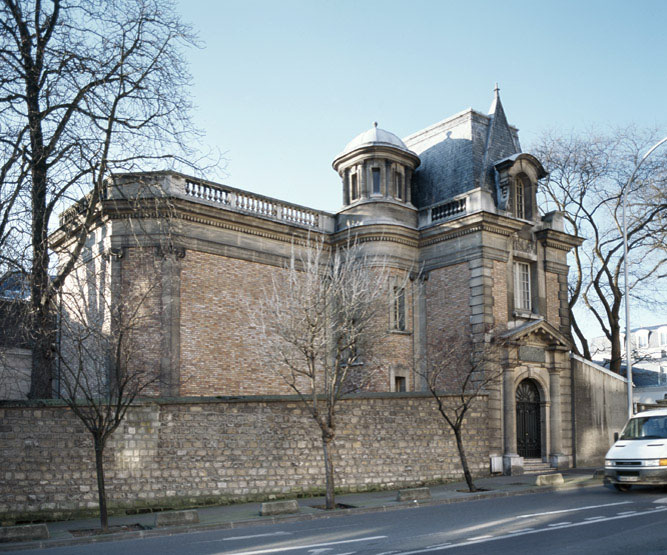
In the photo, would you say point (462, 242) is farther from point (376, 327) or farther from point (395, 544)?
point (395, 544)

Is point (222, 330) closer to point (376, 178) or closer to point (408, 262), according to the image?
point (408, 262)

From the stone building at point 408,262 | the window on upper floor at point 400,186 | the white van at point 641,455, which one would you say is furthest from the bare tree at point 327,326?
the white van at point 641,455

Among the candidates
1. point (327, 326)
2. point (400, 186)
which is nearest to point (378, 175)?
point (400, 186)

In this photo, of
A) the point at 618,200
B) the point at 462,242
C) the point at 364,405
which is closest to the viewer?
the point at 364,405

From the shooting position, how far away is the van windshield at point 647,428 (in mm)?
18048

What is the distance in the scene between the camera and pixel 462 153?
92.3ft

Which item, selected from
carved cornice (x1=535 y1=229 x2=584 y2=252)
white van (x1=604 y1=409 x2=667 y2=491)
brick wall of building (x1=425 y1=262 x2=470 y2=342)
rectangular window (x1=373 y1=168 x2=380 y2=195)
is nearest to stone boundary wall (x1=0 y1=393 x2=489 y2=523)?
brick wall of building (x1=425 y1=262 x2=470 y2=342)

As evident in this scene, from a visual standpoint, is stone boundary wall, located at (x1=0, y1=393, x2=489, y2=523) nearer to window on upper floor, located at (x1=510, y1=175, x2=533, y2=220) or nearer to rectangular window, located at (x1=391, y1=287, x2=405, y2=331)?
rectangular window, located at (x1=391, y1=287, x2=405, y2=331)

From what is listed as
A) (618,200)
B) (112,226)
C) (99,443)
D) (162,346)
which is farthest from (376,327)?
(618,200)

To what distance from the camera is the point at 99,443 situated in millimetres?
14086

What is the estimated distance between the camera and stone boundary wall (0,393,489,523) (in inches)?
629

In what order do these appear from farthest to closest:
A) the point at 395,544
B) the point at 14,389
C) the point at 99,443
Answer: the point at 14,389 → the point at 99,443 → the point at 395,544

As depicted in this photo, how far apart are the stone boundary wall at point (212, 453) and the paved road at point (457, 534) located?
12.4ft

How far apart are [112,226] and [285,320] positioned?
20.8ft
